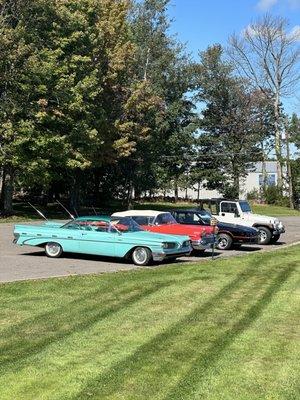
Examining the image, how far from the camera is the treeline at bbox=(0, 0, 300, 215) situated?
109ft

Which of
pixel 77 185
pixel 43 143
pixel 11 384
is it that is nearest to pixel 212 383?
pixel 11 384

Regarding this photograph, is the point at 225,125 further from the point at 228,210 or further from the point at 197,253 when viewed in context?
the point at 197,253

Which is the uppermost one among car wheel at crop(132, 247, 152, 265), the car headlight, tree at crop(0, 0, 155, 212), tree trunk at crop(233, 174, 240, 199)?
tree at crop(0, 0, 155, 212)

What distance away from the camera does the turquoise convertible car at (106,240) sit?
617 inches

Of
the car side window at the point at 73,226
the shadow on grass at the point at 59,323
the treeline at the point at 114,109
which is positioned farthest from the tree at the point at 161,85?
the shadow on grass at the point at 59,323

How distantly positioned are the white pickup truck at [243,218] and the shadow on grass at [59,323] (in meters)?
12.9

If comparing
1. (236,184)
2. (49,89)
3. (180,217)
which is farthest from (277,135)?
(180,217)

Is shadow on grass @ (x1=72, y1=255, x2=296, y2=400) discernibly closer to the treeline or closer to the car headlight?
the car headlight

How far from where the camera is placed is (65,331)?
25.8 ft

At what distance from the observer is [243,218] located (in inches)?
936

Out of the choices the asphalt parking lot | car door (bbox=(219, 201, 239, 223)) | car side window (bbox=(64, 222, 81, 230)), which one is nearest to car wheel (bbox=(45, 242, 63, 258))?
the asphalt parking lot

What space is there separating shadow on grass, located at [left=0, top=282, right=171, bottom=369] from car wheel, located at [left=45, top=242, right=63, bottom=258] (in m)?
5.96

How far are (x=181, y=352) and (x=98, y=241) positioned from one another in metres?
9.47

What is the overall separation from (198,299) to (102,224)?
6.72 m
